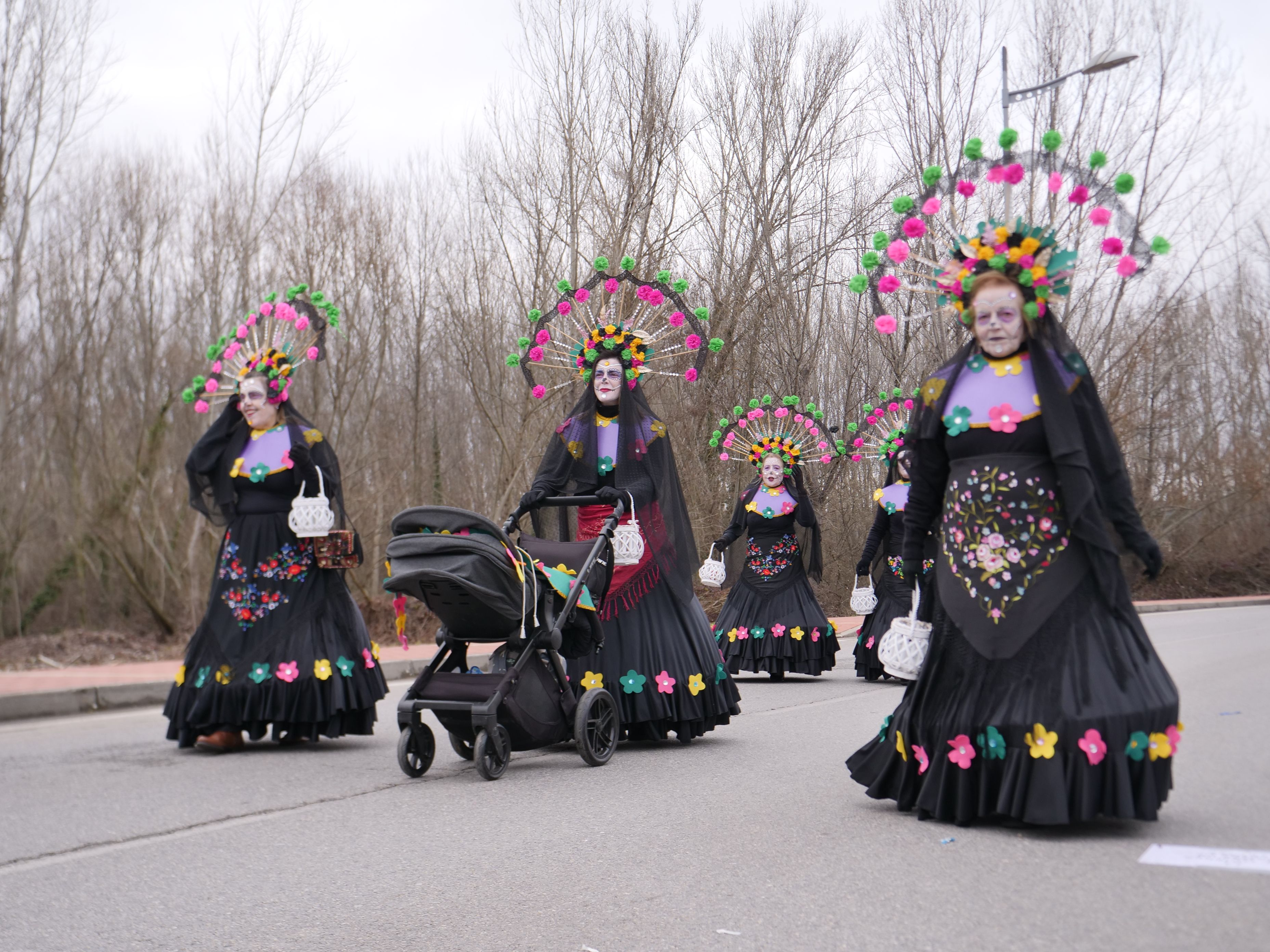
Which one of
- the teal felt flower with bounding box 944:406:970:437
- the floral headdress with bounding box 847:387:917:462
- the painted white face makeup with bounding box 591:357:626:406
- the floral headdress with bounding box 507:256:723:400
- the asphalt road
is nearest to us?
the asphalt road

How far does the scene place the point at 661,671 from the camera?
24.3ft

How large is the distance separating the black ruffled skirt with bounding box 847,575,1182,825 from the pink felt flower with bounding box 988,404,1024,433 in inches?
25.7

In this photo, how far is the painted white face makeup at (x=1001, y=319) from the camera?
492cm

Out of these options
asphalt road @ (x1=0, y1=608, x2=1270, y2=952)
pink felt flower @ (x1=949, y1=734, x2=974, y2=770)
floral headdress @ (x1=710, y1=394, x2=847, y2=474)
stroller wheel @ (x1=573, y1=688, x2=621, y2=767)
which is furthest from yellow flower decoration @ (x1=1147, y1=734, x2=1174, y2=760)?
floral headdress @ (x1=710, y1=394, x2=847, y2=474)

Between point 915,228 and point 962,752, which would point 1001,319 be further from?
point 962,752

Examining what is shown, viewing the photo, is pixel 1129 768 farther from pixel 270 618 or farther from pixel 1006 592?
pixel 270 618

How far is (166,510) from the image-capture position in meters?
16.5

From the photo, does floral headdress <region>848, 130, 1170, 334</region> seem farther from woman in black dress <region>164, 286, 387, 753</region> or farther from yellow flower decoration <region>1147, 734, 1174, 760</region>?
woman in black dress <region>164, 286, 387, 753</region>

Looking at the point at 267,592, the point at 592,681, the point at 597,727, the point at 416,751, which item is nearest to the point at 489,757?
the point at 416,751

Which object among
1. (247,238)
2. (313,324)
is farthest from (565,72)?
(313,324)

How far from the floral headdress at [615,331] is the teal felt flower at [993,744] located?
3498 mm

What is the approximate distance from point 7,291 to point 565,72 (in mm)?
8562

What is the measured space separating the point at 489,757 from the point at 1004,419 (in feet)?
9.89

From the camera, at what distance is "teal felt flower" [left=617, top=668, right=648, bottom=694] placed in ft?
24.0
